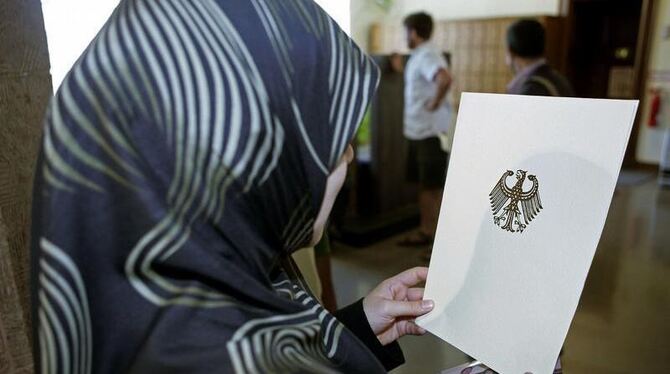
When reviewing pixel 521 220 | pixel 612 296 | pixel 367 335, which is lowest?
pixel 612 296

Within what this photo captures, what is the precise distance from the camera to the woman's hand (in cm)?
75

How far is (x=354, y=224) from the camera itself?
3.45 m

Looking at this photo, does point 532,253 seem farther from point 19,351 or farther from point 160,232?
point 19,351

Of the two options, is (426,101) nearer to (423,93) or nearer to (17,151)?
(423,93)

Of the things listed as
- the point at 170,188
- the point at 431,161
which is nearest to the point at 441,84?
the point at 431,161

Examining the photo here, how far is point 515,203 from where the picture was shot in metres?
0.61

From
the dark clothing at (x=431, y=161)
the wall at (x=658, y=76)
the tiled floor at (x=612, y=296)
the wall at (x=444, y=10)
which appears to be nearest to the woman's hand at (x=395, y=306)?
the tiled floor at (x=612, y=296)

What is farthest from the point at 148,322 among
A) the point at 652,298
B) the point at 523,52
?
the point at 652,298

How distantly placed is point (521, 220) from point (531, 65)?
1555 mm

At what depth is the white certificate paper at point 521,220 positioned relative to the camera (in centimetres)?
54

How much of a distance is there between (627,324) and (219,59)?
2.39 metres

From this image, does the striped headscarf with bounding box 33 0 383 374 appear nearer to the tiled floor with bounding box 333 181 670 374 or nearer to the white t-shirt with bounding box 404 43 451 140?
the tiled floor with bounding box 333 181 670 374

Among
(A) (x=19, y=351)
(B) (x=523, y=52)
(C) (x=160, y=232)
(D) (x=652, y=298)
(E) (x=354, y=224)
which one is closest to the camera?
(C) (x=160, y=232)

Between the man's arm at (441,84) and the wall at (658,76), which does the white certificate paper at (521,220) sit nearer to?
Answer: the man's arm at (441,84)
